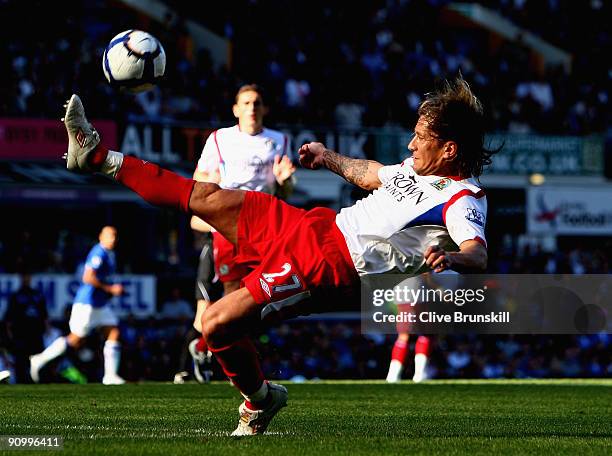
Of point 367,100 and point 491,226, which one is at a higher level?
point 367,100

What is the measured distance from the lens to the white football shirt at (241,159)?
41.6ft

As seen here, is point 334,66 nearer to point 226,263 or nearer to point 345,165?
point 226,263

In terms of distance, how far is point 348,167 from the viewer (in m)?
8.23

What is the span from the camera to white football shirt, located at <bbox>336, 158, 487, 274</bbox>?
7.40 metres

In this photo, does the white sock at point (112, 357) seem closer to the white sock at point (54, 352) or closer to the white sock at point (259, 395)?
the white sock at point (54, 352)

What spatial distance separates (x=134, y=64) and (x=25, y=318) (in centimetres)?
1017

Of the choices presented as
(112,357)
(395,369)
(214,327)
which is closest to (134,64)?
(214,327)

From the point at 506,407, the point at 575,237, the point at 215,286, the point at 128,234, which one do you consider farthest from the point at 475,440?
the point at 575,237

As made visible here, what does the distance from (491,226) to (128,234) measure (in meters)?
9.05

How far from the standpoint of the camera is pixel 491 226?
31875mm

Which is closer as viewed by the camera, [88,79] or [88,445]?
[88,445]

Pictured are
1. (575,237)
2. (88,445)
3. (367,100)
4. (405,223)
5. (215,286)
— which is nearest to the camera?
(88,445)

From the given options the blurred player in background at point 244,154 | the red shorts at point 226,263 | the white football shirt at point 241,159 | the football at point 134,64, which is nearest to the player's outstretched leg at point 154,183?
the football at point 134,64

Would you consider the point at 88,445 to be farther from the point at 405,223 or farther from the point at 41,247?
the point at 41,247
